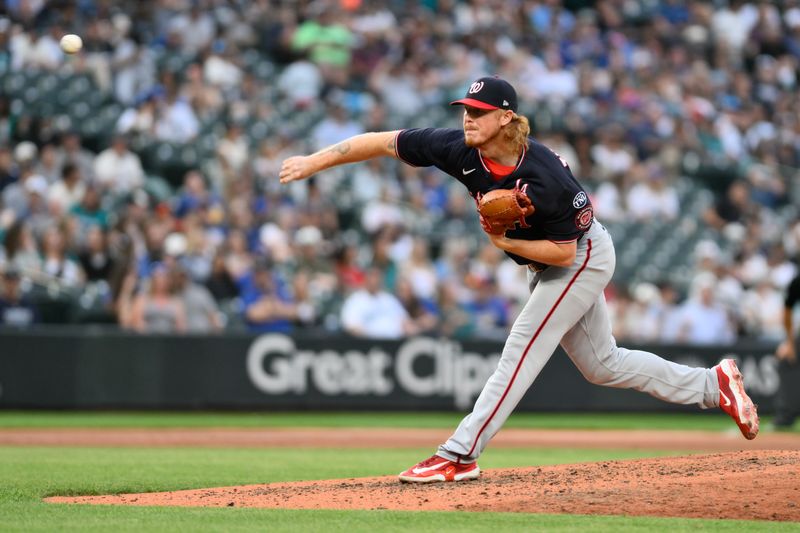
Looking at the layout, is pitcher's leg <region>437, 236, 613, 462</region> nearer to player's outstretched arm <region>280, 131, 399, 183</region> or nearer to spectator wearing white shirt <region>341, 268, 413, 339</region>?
player's outstretched arm <region>280, 131, 399, 183</region>

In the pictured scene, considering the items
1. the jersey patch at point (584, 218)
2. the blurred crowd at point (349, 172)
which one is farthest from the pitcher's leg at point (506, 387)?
the blurred crowd at point (349, 172)

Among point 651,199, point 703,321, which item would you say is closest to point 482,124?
point 703,321

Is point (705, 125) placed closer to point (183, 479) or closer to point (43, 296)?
point (43, 296)

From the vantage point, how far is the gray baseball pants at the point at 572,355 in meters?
6.14

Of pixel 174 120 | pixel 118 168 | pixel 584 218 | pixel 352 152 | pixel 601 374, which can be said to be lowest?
pixel 601 374

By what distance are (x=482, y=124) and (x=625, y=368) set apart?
1524 millimetres

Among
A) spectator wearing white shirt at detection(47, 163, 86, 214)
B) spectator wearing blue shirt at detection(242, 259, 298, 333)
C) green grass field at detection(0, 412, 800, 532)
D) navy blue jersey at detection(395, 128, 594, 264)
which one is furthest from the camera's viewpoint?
spectator wearing blue shirt at detection(242, 259, 298, 333)

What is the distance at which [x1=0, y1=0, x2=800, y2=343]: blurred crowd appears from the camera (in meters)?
13.6

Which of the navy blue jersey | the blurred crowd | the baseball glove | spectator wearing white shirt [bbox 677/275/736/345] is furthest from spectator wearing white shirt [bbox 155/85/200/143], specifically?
the baseball glove

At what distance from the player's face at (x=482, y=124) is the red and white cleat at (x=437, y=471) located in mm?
1595

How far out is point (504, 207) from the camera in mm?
5863

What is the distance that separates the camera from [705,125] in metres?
20.7

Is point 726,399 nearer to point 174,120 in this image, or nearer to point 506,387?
point 506,387

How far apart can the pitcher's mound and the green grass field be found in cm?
21
